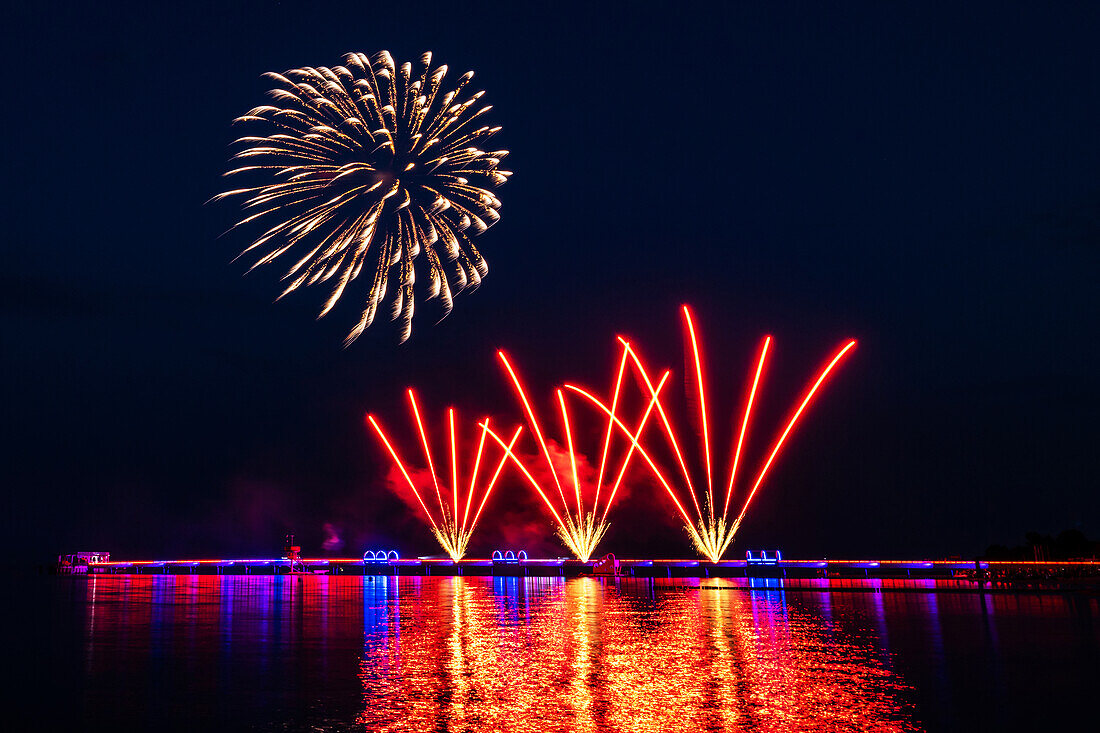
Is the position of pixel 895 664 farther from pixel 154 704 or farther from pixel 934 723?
pixel 154 704

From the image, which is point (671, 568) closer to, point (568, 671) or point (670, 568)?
point (670, 568)

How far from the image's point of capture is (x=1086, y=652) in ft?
85.1

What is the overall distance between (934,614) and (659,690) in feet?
89.0

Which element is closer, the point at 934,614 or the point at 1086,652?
the point at 1086,652

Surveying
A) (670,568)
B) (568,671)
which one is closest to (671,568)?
(670,568)

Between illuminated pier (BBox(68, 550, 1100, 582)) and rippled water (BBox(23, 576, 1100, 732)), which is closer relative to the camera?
rippled water (BBox(23, 576, 1100, 732))

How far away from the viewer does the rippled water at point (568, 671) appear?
54.7 ft

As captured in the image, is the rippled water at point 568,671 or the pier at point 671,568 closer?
the rippled water at point 568,671

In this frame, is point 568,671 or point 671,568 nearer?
point 568,671

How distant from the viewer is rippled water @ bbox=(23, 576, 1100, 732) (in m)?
16.7

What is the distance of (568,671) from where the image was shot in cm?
2203

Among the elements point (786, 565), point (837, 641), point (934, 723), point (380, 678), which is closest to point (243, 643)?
point (380, 678)

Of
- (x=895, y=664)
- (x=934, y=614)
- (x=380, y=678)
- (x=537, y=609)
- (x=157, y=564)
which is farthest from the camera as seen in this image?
(x=157, y=564)

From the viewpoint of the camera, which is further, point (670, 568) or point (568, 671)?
point (670, 568)
